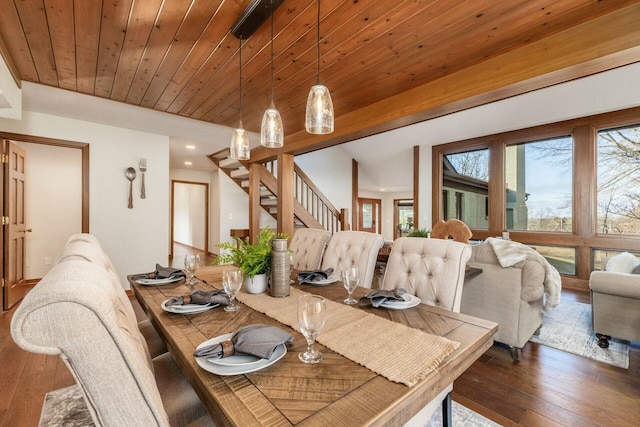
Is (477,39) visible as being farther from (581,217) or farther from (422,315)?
(581,217)

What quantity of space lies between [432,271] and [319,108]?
110 centimetres

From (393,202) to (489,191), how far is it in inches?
196

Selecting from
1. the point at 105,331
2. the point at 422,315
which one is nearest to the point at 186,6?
the point at 105,331

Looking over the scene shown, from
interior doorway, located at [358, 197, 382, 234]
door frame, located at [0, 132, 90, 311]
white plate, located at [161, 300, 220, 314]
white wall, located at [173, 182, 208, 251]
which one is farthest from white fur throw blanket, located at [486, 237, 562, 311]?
interior doorway, located at [358, 197, 382, 234]

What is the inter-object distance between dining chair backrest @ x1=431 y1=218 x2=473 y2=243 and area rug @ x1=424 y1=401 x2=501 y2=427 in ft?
5.08

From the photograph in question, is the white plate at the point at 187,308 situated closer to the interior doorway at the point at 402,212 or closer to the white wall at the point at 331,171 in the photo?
the white wall at the point at 331,171

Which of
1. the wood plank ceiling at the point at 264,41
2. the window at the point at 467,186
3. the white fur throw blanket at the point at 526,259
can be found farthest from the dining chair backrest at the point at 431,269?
the window at the point at 467,186

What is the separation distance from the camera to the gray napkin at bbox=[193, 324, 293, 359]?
0.85 meters

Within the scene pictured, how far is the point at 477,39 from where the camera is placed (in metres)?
2.02

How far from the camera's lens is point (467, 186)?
19.2 ft

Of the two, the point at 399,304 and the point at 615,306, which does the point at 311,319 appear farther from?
the point at 615,306

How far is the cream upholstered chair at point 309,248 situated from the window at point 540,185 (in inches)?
171

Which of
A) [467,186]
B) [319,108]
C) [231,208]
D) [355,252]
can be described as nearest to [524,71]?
[319,108]

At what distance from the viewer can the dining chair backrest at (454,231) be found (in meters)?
2.87
